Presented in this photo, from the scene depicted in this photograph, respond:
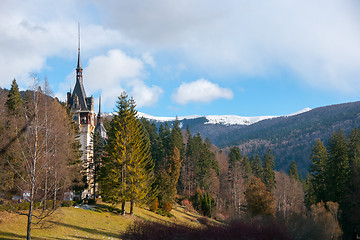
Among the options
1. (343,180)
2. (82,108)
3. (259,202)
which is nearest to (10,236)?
(259,202)

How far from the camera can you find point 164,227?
15.5 meters

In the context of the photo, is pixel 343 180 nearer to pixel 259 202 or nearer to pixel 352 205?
pixel 352 205

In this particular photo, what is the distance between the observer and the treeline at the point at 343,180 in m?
35.2

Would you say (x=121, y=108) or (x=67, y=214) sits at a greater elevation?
(x=121, y=108)

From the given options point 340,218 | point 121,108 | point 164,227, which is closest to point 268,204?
point 340,218

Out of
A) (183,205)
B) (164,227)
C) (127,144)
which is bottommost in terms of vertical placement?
(183,205)

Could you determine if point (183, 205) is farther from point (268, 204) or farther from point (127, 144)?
point (127, 144)

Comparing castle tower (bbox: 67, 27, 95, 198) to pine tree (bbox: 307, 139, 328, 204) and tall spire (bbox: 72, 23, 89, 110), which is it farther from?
pine tree (bbox: 307, 139, 328, 204)

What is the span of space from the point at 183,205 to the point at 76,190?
2591 cm

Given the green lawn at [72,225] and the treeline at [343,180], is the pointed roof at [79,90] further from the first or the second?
the treeline at [343,180]

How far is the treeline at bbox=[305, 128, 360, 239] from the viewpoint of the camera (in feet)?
115

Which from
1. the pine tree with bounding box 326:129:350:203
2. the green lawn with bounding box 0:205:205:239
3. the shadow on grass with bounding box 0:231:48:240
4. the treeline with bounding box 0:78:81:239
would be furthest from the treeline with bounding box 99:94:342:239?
the shadow on grass with bounding box 0:231:48:240

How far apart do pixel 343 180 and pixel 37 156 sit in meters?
41.3

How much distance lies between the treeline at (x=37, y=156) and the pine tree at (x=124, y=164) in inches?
163
